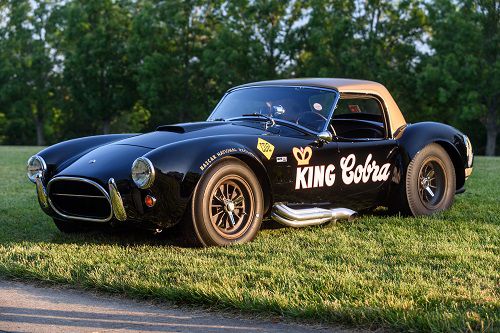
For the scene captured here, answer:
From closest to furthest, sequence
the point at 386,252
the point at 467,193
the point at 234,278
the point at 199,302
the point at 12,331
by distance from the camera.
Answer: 1. the point at 12,331
2. the point at 199,302
3. the point at 234,278
4. the point at 386,252
5. the point at 467,193

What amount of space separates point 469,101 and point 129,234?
35.0m

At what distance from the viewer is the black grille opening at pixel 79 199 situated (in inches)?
228

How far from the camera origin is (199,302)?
423 centimetres

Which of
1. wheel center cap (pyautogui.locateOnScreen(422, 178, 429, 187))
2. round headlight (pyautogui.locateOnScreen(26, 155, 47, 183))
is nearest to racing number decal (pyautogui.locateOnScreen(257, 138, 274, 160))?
round headlight (pyautogui.locateOnScreen(26, 155, 47, 183))

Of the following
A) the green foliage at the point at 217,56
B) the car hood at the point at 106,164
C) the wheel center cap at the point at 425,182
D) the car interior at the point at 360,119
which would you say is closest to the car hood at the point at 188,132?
the car hood at the point at 106,164

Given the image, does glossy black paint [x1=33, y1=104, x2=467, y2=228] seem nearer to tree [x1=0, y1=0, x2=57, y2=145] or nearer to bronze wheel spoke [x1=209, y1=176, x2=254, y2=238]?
bronze wheel spoke [x1=209, y1=176, x2=254, y2=238]

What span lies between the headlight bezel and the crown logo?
1406 millimetres

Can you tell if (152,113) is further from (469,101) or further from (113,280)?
(113,280)

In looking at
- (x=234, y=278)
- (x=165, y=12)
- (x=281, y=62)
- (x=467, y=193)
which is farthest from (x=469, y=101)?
(x=234, y=278)

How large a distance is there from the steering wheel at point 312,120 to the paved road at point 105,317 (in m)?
2.97

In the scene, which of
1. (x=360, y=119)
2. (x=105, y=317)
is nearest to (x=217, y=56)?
(x=360, y=119)

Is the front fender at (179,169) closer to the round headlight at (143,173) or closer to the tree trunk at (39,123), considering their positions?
the round headlight at (143,173)

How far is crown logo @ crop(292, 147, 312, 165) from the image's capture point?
633 centimetres

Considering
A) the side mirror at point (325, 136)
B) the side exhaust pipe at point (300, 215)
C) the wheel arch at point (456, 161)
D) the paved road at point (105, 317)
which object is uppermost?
the side mirror at point (325, 136)
